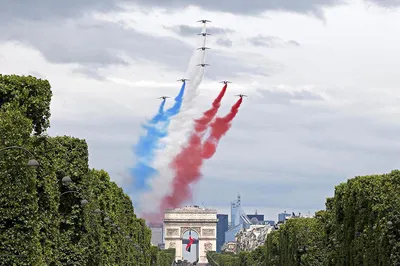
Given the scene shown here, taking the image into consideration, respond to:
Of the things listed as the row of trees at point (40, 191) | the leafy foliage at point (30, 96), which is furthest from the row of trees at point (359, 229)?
the leafy foliage at point (30, 96)

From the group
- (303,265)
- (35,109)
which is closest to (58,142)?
(35,109)

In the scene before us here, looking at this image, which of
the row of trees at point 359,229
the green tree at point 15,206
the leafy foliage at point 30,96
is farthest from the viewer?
the row of trees at point 359,229

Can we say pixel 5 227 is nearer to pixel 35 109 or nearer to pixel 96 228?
pixel 35 109

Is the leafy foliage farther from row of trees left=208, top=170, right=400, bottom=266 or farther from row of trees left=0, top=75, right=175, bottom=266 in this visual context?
row of trees left=208, top=170, right=400, bottom=266

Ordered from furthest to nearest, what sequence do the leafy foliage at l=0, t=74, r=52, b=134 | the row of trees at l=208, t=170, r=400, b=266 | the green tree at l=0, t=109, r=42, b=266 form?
1. the row of trees at l=208, t=170, r=400, b=266
2. the leafy foliage at l=0, t=74, r=52, b=134
3. the green tree at l=0, t=109, r=42, b=266

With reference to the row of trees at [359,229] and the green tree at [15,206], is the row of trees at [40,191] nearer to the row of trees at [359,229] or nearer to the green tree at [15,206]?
the green tree at [15,206]

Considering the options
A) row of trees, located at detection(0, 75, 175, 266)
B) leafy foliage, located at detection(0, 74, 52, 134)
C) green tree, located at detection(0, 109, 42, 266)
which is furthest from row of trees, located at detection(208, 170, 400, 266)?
green tree, located at detection(0, 109, 42, 266)

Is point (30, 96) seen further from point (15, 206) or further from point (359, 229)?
point (359, 229)
